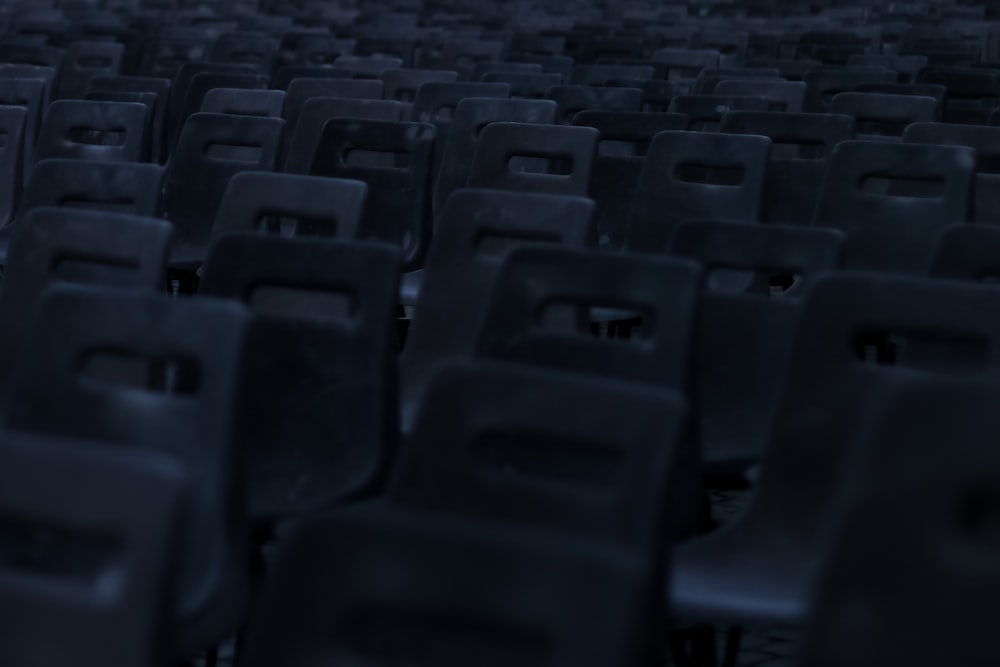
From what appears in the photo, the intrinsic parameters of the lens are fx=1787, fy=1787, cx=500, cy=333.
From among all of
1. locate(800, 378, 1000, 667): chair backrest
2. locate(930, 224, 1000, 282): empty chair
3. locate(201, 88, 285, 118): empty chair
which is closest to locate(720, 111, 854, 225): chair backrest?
locate(201, 88, 285, 118): empty chair

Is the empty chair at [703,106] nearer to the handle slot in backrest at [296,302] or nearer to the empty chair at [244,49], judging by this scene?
the handle slot in backrest at [296,302]

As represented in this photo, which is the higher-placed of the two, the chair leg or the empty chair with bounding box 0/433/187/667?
the empty chair with bounding box 0/433/187/667

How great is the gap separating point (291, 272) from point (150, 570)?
5.43 feet

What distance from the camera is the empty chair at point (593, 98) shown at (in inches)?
277

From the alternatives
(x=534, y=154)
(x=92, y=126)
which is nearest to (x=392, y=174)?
(x=534, y=154)

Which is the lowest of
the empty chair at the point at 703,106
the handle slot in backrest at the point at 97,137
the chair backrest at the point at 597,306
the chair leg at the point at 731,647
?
the chair leg at the point at 731,647

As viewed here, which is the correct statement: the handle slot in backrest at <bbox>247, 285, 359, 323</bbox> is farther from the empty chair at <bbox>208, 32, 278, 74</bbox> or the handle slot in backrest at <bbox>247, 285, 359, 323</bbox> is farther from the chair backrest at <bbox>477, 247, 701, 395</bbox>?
the empty chair at <bbox>208, 32, 278, 74</bbox>

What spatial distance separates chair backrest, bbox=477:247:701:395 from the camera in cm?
311

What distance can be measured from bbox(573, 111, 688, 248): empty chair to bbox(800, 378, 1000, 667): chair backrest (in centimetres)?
409

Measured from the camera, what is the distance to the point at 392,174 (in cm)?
570

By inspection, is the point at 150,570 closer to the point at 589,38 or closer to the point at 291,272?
the point at 291,272

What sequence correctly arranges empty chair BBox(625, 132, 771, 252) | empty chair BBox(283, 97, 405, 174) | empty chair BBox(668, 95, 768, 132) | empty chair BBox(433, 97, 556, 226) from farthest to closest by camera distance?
empty chair BBox(668, 95, 768, 132) → empty chair BBox(283, 97, 405, 174) → empty chair BBox(433, 97, 556, 226) → empty chair BBox(625, 132, 771, 252)

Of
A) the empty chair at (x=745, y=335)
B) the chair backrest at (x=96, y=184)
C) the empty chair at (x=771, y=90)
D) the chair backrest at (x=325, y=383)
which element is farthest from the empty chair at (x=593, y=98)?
the chair backrest at (x=325, y=383)

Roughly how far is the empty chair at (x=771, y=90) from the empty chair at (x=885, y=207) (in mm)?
2227
